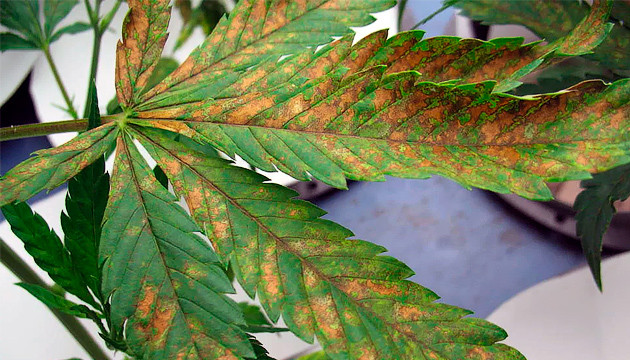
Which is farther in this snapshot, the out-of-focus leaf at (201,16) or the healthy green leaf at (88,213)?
the out-of-focus leaf at (201,16)

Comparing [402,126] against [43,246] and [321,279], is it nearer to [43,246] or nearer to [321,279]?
[321,279]

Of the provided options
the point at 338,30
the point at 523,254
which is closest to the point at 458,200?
the point at 523,254

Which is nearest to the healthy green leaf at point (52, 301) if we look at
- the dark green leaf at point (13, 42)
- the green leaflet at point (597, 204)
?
the dark green leaf at point (13, 42)

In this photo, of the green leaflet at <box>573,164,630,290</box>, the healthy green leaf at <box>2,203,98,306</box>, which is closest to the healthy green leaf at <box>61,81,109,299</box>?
the healthy green leaf at <box>2,203,98,306</box>

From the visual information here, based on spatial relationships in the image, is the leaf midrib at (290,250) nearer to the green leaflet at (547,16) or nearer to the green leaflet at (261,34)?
the green leaflet at (261,34)

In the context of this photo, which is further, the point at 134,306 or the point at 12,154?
the point at 12,154

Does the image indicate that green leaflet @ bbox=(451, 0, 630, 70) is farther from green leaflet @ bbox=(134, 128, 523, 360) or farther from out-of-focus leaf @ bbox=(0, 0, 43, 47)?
out-of-focus leaf @ bbox=(0, 0, 43, 47)

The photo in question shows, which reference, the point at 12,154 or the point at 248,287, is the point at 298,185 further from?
the point at 248,287
